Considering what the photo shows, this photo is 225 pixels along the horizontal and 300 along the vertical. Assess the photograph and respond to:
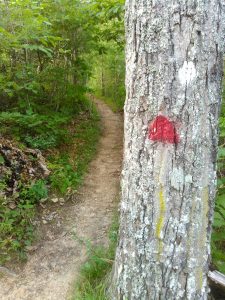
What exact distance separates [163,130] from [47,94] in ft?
23.2

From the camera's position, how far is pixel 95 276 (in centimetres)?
348

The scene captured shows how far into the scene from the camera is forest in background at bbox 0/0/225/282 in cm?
448

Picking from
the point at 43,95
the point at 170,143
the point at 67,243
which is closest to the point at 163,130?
the point at 170,143

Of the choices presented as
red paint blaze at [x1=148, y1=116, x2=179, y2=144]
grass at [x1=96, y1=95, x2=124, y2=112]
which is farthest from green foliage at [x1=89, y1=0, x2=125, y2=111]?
red paint blaze at [x1=148, y1=116, x2=179, y2=144]

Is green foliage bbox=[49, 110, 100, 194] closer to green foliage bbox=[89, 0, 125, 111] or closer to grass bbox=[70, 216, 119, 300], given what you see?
grass bbox=[70, 216, 119, 300]

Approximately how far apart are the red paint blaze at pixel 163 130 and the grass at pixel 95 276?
1803 millimetres

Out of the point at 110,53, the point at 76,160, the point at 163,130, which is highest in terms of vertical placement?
the point at 110,53

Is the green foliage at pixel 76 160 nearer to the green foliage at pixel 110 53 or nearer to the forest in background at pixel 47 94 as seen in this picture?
the forest in background at pixel 47 94

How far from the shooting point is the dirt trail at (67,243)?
3.64 metres

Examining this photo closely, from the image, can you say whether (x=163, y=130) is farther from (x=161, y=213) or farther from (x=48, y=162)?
(x=48, y=162)

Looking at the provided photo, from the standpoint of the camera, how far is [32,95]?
7918mm

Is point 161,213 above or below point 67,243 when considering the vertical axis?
above

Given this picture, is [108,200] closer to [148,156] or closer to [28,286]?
[28,286]

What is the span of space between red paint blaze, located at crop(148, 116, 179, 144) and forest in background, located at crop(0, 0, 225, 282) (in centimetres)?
133
